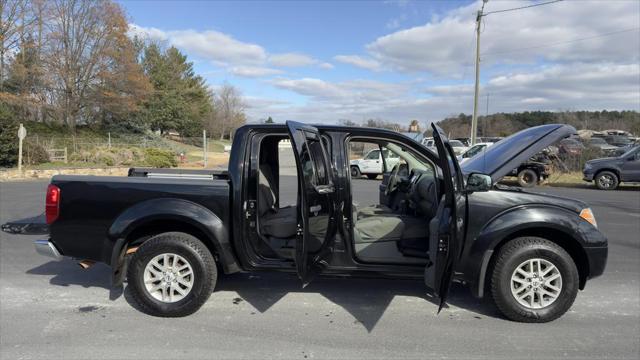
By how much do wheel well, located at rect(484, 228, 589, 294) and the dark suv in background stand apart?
15.3 m

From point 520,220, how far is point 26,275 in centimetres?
550

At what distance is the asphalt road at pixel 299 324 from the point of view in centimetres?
354

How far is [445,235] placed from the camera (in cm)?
367

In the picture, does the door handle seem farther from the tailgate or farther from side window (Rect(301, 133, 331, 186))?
the tailgate

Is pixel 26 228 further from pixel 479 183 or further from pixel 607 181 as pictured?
pixel 607 181

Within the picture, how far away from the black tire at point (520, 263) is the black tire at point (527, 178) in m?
14.6

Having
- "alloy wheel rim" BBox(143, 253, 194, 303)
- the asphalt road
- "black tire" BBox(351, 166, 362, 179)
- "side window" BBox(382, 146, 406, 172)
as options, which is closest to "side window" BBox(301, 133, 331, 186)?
the asphalt road

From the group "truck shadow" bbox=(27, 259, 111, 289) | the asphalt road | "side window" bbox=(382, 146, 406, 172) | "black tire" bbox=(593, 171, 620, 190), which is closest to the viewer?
the asphalt road

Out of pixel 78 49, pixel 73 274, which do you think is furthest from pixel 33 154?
pixel 73 274

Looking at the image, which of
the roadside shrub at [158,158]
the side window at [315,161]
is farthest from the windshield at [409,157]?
the roadside shrub at [158,158]

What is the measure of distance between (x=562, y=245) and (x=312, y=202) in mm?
2453

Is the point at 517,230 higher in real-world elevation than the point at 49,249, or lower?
higher

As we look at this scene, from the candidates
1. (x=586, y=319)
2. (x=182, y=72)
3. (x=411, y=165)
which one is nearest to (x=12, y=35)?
(x=182, y=72)

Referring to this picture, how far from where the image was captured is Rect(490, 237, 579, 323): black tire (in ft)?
13.3
